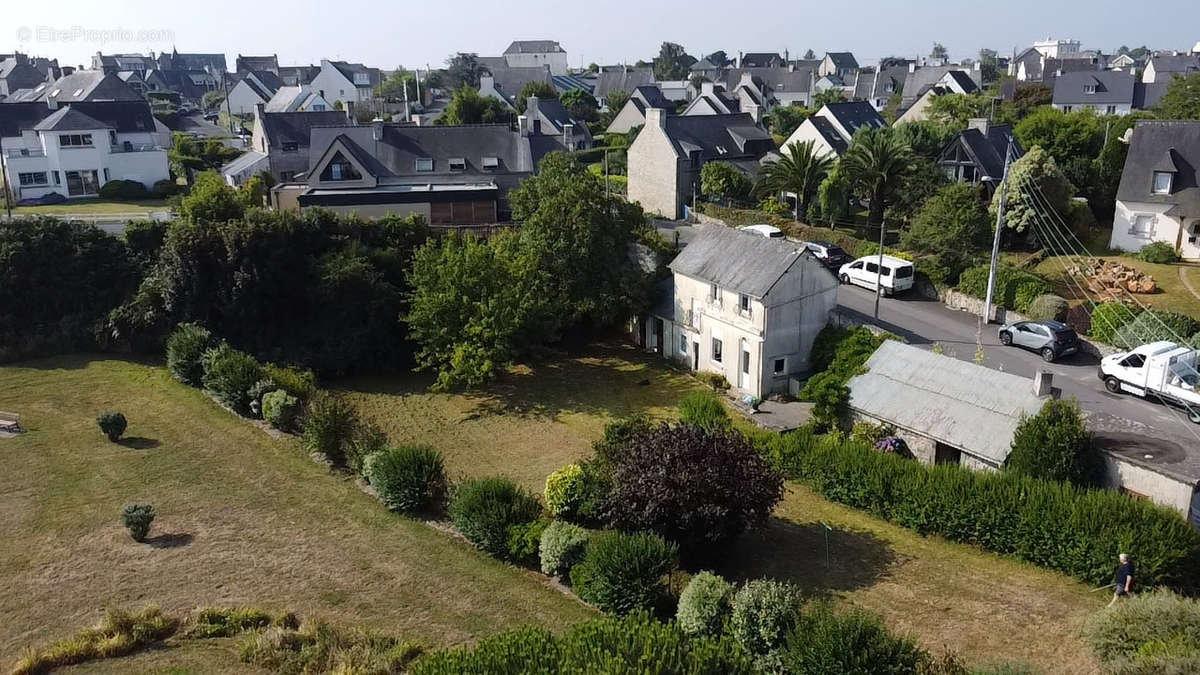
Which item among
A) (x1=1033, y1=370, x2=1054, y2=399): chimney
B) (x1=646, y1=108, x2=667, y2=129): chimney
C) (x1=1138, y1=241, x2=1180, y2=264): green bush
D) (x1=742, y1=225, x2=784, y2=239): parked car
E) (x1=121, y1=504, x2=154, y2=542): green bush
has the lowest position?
(x1=121, y1=504, x2=154, y2=542): green bush

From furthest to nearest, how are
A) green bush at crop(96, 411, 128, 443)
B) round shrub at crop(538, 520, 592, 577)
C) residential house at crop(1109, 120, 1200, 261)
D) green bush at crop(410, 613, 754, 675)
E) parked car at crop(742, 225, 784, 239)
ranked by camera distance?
parked car at crop(742, 225, 784, 239) → residential house at crop(1109, 120, 1200, 261) → green bush at crop(96, 411, 128, 443) → round shrub at crop(538, 520, 592, 577) → green bush at crop(410, 613, 754, 675)

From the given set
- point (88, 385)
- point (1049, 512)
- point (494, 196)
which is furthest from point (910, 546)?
point (494, 196)

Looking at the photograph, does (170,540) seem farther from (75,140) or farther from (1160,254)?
(75,140)

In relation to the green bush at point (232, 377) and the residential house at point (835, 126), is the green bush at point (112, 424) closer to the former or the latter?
the green bush at point (232, 377)

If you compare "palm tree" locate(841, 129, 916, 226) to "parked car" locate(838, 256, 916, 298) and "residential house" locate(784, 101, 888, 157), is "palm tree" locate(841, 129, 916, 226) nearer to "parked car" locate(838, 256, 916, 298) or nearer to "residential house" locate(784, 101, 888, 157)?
"residential house" locate(784, 101, 888, 157)

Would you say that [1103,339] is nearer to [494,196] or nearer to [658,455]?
[658,455]

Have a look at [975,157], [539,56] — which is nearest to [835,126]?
[975,157]

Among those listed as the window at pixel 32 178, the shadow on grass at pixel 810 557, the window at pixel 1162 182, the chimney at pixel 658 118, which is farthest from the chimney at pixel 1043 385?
the window at pixel 32 178

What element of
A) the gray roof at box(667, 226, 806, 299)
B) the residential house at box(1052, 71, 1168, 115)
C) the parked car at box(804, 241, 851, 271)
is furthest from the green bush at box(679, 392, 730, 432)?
the residential house at box(1052, 71, 1168, 115)
